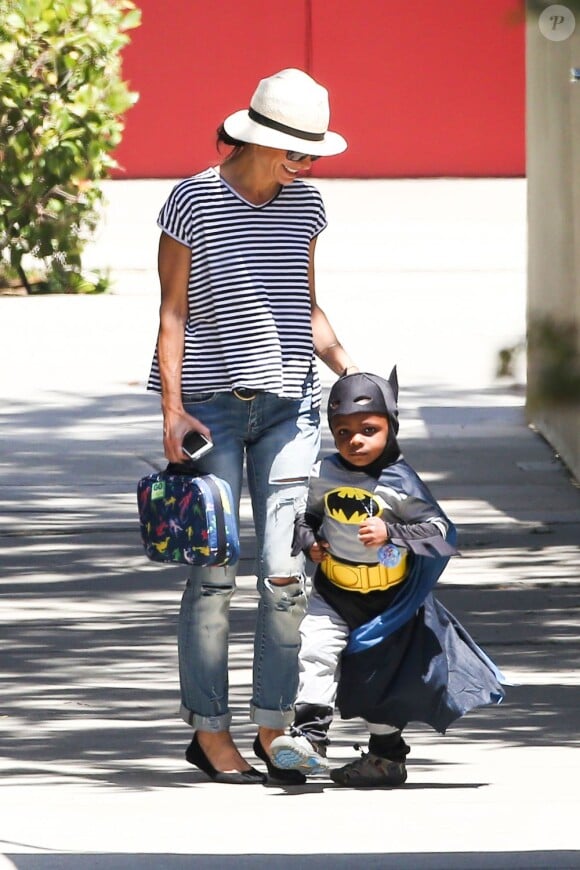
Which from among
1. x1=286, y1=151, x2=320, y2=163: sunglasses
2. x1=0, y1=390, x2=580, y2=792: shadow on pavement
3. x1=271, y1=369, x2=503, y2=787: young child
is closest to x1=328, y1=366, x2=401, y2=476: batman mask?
x1=271, y1=369, x2=503, y2=787: young child

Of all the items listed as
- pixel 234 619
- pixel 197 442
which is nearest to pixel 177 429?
pixel 197 442

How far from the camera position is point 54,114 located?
1588cm

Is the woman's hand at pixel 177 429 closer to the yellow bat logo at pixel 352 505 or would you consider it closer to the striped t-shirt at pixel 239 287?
the striped t-shirt at pixel 239 287

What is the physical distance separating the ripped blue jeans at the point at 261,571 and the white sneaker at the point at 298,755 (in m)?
0.23

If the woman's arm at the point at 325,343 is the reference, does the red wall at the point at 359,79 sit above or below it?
above

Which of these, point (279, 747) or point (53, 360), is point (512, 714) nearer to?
point (279, 747)

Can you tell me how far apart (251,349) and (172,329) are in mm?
205

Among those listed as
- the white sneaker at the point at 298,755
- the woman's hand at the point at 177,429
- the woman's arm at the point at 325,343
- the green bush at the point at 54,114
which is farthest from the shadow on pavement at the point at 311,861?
the green bush at the point at 54,114

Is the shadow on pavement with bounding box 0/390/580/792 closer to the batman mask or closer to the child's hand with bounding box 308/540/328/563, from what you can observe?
the child's hand with bounding box 308/540/328/563

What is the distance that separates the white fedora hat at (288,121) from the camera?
5.18 meters

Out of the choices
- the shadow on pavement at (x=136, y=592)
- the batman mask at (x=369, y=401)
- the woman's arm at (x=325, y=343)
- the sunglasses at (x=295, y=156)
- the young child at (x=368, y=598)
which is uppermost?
the sunglasses at (x=295, y=156)

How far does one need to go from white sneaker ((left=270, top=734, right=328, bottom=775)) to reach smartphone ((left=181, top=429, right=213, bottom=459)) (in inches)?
29.2

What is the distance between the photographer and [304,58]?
24.7 m
